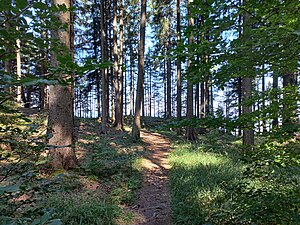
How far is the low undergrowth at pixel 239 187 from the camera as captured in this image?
2.21 m

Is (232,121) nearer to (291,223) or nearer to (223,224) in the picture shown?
(291,223)

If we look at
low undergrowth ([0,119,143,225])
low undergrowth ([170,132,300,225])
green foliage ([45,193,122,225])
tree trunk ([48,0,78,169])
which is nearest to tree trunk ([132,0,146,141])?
low undergrowth ([170,132,300,225])

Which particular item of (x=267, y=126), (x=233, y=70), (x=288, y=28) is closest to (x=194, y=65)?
(x=233, y=70)

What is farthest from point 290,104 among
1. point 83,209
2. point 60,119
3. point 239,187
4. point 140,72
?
point 140,72

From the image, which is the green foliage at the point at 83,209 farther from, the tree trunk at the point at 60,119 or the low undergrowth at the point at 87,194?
the tree trunk at the point at 60,119

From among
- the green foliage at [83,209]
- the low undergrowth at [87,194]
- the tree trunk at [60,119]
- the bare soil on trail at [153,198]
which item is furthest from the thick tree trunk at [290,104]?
the tree trunk at [60,119]

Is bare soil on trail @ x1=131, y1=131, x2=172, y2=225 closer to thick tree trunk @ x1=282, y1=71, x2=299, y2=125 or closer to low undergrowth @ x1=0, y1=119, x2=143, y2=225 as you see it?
low undergrowth @ x1=0, y1=119, x2=143, y2=225

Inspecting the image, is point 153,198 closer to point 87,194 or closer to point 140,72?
point 87,194

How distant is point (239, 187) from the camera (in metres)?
2.55

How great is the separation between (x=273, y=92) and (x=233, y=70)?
1.93 feet

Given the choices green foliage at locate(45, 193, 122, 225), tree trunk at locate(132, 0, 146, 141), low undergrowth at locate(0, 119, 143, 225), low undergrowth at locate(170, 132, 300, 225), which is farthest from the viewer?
tree trunk at locate(132, 0, 146, 141)

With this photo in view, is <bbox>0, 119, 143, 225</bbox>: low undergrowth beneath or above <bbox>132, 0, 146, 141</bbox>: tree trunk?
beneath

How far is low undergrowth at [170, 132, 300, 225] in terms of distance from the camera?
221cm

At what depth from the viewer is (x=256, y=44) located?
1.86 metres
